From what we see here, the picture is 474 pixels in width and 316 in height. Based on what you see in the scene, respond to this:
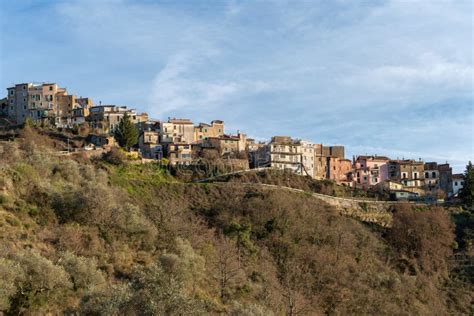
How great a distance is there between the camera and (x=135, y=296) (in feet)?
76.2

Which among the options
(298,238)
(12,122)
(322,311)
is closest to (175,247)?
(322,311)

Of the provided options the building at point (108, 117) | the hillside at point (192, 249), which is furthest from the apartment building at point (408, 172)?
the building at point (108, 117)

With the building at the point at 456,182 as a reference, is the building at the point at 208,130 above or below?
above

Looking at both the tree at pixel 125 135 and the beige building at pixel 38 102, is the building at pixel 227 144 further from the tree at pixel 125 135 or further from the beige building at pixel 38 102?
the beige building at pixel 38 102

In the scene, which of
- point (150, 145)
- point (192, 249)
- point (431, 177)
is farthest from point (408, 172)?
point (192, 249)

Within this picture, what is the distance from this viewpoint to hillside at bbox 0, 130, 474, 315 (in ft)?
89.5

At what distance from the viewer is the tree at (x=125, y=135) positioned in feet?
261

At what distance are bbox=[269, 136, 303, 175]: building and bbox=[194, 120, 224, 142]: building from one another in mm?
8990

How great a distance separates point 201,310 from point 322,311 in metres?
27.6

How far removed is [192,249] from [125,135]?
4046 centimetres

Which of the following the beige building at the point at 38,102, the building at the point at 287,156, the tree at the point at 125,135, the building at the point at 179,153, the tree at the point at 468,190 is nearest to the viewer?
the building at the point at 179,153

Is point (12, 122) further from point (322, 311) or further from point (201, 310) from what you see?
point (201, 310)

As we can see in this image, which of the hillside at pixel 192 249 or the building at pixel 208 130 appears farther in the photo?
the building at pixel 208 130

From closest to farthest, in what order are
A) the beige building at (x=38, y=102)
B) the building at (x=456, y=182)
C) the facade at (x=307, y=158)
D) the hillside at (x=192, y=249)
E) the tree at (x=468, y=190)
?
the hillside at (x=192, y=249)
the tree at (x=468, y=190)
the beige building at (x=38, y=102)
the facade at (x=307, y=158)
the building at (x=456, y=182)
